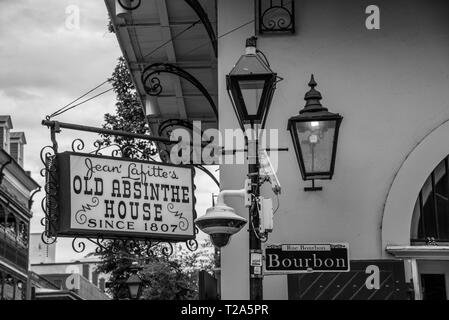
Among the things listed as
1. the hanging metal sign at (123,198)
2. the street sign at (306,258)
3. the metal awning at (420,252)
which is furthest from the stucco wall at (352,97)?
the street sign at (306,258)

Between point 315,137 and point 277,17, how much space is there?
148 cm

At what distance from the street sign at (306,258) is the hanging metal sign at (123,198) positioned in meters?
1.00

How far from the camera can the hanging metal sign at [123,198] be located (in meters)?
7.98

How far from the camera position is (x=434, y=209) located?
9.01 metres

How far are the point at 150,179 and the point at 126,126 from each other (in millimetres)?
9828

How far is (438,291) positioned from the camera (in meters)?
8.95

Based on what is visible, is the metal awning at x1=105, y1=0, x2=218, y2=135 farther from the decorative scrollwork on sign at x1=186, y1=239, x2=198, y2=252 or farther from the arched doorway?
the arched doorway

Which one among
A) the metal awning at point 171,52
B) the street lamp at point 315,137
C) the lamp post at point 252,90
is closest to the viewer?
the lamp post at point 252,90

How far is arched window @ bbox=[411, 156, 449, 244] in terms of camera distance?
894 cm

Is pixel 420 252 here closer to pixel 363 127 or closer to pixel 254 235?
pixel 363 127

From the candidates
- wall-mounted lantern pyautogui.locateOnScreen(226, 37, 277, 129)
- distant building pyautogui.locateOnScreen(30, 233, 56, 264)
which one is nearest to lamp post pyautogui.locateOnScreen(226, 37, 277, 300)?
wall-mounted lantern pyautogui.locateOnScreen(226, 37, 277, 129)

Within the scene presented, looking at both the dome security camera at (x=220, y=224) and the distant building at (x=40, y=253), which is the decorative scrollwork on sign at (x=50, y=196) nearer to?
the dome security camera at (x=220, y=224)

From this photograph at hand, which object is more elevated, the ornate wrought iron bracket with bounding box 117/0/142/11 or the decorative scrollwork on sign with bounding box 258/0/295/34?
the ornate wrought iron bracket with bounding box 117/0/142/11

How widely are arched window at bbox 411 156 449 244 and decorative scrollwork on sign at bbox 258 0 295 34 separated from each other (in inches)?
76.9
